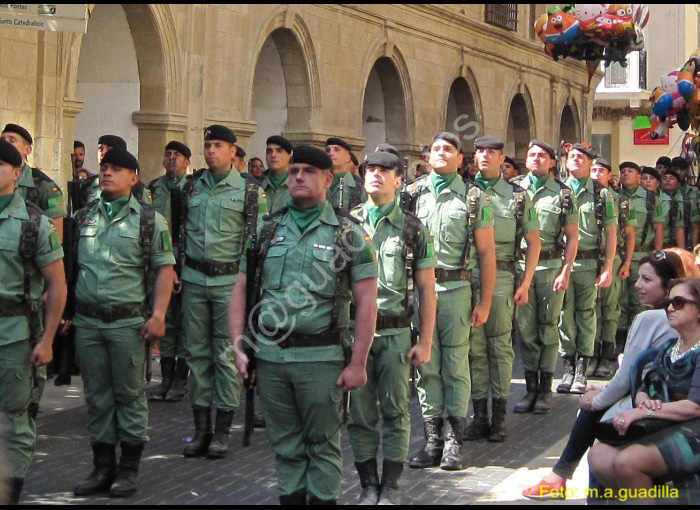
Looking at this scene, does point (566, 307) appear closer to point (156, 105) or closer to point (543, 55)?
point (156, 105)

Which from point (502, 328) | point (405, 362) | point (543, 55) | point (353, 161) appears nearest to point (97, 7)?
point (353, 161)

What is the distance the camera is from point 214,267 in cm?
893

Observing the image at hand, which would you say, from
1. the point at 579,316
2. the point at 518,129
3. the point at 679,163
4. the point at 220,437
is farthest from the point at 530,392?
the point at 518,129

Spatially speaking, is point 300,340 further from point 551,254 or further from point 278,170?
point 551,254

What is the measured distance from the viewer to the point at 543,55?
29.6 meters

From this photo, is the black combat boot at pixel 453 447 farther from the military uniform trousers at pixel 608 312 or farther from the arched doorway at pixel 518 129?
the arched doorway at pixel 518 129

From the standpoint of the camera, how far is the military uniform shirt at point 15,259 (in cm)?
690

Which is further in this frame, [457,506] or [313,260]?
[457,506]

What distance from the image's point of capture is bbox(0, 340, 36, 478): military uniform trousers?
Result: 685cm

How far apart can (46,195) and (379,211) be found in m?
2.66

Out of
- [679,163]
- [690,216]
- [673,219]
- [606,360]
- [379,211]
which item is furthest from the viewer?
[679,163]

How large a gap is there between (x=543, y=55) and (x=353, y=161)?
54.6 ft

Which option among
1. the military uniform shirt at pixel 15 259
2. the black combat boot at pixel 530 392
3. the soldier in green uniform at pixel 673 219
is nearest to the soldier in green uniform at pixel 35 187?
the military uniform shirt at pixel 15 259

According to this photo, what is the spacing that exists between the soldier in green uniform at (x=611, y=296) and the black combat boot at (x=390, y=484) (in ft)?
20.6
